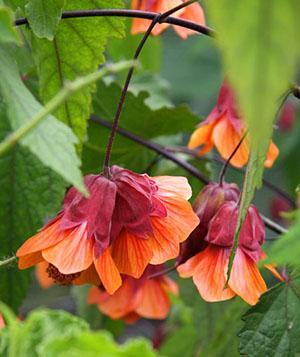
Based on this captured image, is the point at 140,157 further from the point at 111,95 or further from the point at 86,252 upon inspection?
the point at 86,252

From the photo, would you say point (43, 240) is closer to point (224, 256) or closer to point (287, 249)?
point (224, 256)

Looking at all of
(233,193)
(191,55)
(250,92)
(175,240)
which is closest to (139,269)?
(175,240)

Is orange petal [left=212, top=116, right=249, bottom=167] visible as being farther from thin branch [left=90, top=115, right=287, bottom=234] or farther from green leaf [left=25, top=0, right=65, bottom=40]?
green leaf [left=25, top=0, right=65, bottom=40]

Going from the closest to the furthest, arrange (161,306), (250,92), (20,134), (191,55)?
(250,92), (20,134), (161,306), (191,55)

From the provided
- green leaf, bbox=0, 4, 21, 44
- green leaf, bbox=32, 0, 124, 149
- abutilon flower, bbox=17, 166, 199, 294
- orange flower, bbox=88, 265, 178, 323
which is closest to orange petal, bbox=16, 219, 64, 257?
abutilon flower, bbox=17, 166, 199, 294

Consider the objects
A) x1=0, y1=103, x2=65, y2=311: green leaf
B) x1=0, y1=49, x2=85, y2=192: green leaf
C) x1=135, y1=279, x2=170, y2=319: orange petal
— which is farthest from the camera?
x1=135, y1=279, x2=170, y2=319: orange petal

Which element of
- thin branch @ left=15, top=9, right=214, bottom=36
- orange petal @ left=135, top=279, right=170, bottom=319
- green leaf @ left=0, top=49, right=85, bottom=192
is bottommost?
orange petal @ left=135, top=279, right=170, bottom=319

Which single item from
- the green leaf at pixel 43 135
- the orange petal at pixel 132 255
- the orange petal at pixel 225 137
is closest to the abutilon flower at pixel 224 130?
the orange petal at pixel 225 137
